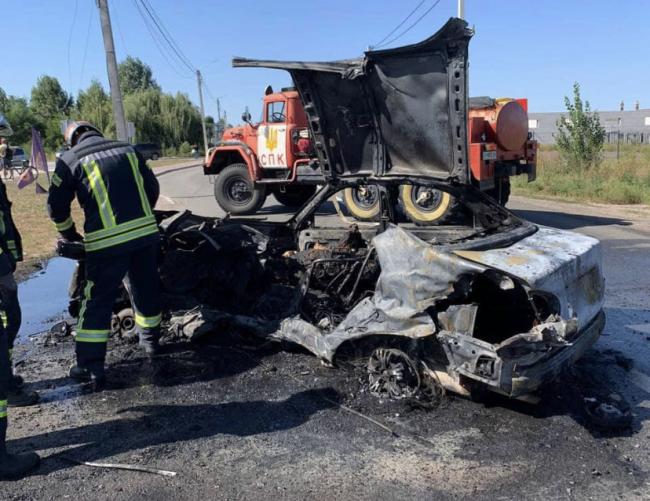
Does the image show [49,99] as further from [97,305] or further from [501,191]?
[97,305]

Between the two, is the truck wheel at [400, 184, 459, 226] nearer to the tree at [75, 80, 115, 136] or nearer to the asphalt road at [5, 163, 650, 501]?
the asphalt road at [5, 163, 650, 501]

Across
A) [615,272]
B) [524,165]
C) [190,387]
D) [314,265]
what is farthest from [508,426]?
[524,165]

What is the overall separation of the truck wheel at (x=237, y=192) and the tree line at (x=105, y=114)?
35.4m

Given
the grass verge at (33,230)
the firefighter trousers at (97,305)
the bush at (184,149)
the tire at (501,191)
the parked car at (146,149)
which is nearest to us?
A: the firefighter trousers at (97,305)

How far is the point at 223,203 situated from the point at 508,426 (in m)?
10.6

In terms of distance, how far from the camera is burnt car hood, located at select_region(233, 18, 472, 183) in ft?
12.7

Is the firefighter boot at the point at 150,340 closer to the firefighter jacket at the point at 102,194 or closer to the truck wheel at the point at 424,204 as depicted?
the firefighter jacket at the point at 102,194

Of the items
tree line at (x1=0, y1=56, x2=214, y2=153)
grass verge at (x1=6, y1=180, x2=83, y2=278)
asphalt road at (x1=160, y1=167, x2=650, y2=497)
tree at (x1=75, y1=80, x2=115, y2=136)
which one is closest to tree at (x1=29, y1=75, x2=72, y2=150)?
tree line at (x1=0, y1=56, x2=214, y2=153)

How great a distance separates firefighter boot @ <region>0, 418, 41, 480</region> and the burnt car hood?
9.54ft

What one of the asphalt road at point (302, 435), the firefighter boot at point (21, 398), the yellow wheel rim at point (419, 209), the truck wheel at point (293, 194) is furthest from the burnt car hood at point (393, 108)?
the truck wheel at point (293, 194)

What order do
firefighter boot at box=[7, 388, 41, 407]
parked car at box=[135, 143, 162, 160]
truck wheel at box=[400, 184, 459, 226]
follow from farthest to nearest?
truck wheel at box=[400, 184, 459, 226]
parked car at box=[135, 143, 162, 160]
firefighter boot at box=[7, 388, 41, 407]

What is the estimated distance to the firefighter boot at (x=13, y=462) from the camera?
279 cm

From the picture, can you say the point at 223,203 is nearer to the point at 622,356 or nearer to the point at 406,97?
the point at 406,97

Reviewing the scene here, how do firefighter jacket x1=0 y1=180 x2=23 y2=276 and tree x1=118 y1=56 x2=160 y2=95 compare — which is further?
tree x1=118 y1=56 x2=160 y2=95
